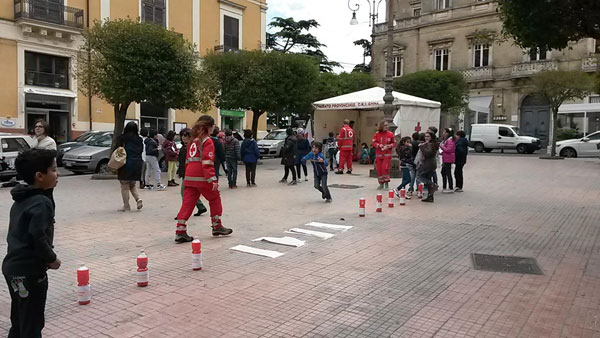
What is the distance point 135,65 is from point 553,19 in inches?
467

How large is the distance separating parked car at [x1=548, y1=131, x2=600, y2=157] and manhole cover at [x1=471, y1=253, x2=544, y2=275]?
21821 millimetres

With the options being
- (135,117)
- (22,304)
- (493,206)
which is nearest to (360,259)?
(22,304)

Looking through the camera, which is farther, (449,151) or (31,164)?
(449,151)

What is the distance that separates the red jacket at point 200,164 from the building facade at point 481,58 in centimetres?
3226

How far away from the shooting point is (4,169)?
46.3 ft

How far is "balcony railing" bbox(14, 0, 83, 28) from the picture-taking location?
23688 millimetres

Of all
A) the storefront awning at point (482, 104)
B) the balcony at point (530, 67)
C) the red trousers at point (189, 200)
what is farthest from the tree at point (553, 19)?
the storefront awning at point (482, 104)

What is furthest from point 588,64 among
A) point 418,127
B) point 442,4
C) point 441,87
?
point 418,127

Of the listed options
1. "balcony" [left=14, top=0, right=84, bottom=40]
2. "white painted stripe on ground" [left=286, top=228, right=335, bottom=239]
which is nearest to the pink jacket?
"white painted stripe on ground" [left=286, top=228, right=335, bottom=239]

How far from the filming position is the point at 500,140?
102 ft

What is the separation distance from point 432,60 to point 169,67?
31.6 m

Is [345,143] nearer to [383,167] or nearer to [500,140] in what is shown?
[383,167]

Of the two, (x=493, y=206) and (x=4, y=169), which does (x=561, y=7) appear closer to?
(x=493, y=206)

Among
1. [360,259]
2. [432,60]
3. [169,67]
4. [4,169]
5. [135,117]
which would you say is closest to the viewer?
[360,259]
